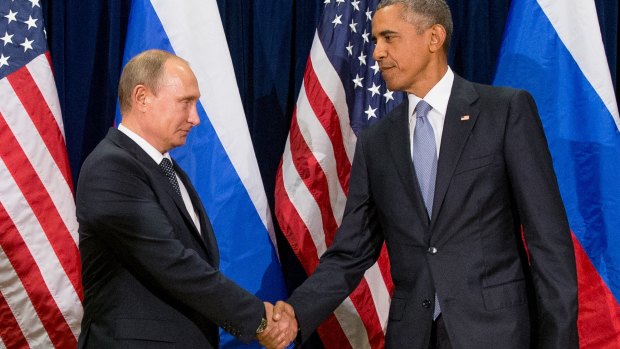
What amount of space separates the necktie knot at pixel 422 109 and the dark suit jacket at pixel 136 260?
0.72m

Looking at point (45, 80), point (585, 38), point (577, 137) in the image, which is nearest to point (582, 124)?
point (577, 137)

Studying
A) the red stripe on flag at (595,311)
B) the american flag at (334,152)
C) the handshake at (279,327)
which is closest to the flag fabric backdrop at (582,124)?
the red stripe on flag at (595,311)

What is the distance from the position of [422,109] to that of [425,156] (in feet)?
0.51

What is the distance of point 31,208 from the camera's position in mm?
2898

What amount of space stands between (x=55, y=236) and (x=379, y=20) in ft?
4.75

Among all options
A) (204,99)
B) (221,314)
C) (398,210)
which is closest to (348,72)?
(204,99)

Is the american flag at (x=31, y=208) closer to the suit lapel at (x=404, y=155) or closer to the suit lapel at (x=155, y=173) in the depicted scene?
the suit lapel at (x=155, y=173)

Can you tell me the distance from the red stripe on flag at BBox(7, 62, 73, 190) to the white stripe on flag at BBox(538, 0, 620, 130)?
2.01 metres

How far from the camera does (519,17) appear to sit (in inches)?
128

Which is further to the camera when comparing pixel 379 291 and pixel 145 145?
pixel 379 291

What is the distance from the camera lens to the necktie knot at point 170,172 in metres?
2.18

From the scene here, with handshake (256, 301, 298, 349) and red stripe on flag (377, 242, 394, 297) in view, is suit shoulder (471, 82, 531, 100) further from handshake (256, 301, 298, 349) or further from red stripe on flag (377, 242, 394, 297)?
red stripe on flag (377, 242, 394, 297)

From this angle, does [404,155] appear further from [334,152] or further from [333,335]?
[333,335]

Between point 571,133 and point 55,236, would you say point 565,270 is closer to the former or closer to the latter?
point 571,133
